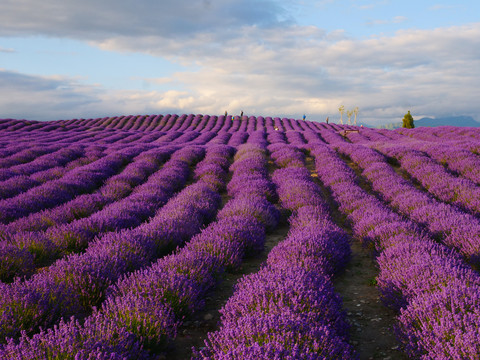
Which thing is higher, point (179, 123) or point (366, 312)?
point (179, 123)

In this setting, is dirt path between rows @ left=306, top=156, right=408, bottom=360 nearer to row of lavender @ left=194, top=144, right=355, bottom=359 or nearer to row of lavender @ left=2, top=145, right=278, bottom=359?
row of lavender @ left=194, top=144, right=355, bottom=359

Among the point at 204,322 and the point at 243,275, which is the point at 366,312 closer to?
the point at 243,275

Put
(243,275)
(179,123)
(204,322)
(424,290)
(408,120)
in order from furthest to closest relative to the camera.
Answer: (179,123) → (408,120) → (243,275) → (204,322) → (424,290)

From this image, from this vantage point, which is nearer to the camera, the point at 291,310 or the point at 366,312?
the point at 291,310

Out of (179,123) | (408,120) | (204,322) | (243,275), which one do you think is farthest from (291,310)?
(179,123)

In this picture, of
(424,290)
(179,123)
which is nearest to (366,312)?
(424,290)

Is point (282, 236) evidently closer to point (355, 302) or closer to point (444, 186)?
point (355, 302)

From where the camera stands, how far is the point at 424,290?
3041 mm

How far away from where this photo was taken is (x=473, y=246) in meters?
4.27

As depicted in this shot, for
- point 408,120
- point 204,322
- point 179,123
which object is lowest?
point 204,322

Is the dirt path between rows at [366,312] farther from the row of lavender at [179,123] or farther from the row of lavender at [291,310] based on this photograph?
the row of lavender at [179,123]

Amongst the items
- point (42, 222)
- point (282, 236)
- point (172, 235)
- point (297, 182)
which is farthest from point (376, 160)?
point (42, 222)

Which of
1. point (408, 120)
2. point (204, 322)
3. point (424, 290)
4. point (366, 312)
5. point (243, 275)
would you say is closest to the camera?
point (424, 290)

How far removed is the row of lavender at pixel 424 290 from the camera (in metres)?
2.31
